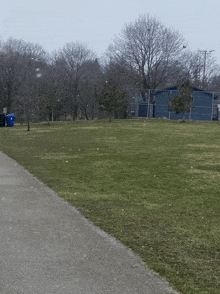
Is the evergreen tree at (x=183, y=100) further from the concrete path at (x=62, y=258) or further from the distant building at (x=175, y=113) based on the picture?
the concrete path at (x=62, y=258)

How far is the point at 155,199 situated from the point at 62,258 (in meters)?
3.30

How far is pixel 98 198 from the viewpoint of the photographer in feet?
22.6

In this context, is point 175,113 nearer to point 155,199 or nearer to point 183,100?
point 183,100

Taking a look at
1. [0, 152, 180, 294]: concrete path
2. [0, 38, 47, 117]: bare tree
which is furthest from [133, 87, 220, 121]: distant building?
[0, 152, 180, 294]: concrete path

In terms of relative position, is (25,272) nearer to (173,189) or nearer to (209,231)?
(209,231)

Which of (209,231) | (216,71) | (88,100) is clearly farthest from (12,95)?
(209,231)

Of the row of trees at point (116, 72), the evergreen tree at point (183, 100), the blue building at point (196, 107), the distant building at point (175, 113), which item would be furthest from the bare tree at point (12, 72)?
the evergreen tree at point (183, 100)

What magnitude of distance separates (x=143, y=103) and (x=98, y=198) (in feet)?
112

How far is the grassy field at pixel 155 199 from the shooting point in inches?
155

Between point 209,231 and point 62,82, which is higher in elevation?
point 62,82

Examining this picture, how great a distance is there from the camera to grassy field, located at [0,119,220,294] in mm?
3926

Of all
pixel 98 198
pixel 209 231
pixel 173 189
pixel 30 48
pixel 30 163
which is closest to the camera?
pixel 209 231

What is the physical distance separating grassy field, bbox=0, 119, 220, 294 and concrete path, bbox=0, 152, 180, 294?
25 centimetres

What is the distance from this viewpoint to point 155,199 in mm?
6867
